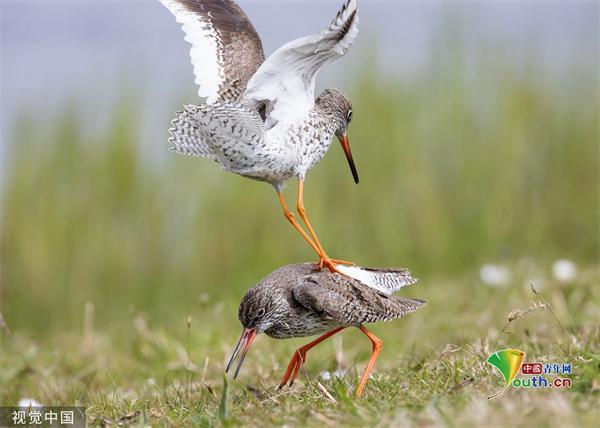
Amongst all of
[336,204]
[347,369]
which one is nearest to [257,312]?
[347,369]

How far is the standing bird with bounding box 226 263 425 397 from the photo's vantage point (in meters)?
4.76

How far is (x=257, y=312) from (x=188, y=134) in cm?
109

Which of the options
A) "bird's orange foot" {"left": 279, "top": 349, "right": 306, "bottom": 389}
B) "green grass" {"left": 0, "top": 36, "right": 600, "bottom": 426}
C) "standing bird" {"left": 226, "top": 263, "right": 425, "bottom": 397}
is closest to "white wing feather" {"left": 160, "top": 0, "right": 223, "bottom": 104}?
"standing bird" {"left": 226, "top": 263, "right": 425, "bottom": 397}

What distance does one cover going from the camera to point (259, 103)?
17.2 feet

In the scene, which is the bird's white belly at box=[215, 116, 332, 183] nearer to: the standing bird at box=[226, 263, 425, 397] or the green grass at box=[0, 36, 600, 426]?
the standing bird at box=[226, 263, 425, 397]

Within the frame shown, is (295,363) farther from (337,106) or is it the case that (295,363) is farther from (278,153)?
(337,106)

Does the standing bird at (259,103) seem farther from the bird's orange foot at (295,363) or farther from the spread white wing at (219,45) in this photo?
the bird's orange foot at (295,363)

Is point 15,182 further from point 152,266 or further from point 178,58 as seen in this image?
point 178,58

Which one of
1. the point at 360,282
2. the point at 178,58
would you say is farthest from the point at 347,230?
the point at 178,58

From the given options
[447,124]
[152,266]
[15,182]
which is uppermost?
[447,124]

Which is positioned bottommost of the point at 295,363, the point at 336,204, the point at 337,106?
the point at 336,204

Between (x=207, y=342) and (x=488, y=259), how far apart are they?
3.43m

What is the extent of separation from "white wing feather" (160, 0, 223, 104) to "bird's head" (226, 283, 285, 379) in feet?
4.75

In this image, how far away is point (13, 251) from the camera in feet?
30.2
